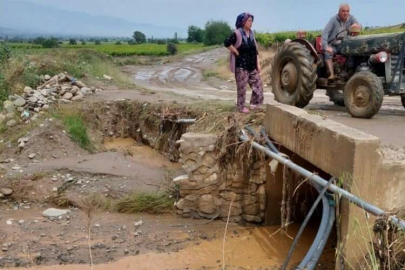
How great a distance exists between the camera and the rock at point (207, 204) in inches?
261

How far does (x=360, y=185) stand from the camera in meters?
4.09

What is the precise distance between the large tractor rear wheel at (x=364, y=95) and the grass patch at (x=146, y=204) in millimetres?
3152

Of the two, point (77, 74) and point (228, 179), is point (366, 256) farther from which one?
point (77, 74)

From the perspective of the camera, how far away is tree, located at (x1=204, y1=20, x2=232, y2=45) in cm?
5344

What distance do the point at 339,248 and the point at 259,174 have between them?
2.22 meters

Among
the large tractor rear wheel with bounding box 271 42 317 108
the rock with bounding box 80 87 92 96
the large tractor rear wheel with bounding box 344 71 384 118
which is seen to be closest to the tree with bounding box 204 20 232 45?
the rock with bounding box 80 87 92 96

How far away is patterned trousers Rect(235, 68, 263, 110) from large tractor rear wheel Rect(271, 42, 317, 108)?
88 cm

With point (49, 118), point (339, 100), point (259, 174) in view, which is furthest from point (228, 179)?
point (49, 118)

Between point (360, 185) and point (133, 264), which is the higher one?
point (360, 185)

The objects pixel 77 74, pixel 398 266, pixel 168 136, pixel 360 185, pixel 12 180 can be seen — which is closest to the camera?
pixel 398 266

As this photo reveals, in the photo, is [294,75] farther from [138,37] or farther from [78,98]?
[138,37]

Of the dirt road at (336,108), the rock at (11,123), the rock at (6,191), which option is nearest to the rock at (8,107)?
the rock at (11,123)

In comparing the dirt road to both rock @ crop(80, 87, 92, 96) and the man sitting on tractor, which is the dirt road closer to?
the man sitting on tractor

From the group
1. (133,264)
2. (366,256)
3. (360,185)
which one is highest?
(360,185)
